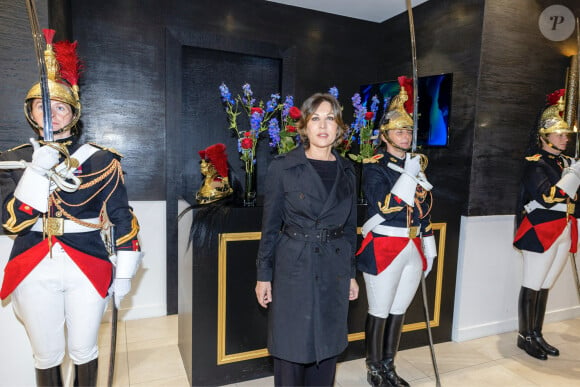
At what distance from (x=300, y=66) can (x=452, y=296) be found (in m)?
2.58

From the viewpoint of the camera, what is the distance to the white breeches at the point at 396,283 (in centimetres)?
223

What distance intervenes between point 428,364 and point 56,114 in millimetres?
2821

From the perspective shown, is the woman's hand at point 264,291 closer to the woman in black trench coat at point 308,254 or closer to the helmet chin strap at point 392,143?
the woman in black trench coat at point 308,254

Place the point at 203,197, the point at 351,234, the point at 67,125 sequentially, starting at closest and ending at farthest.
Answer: the point at 67,125 → the point at 351,234 → the point at 203,197

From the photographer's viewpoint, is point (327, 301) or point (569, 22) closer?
point (327, 301)

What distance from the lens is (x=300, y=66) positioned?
3816 millimetres

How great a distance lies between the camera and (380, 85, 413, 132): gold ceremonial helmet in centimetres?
222

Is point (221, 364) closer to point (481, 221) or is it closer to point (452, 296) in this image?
point (452, 296)

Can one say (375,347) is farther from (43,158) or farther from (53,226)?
(43,158)

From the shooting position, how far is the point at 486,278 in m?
3.23

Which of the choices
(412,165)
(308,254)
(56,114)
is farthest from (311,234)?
(56,114)

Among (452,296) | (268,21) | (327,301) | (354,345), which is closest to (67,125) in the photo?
(327,301)

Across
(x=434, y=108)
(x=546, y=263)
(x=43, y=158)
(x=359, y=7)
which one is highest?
(x=359, y=7)

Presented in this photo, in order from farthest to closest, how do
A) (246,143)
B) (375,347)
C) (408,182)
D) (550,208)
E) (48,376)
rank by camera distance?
(550,208)
(246,143)
(375,347)
(408,182)
(48,376)
